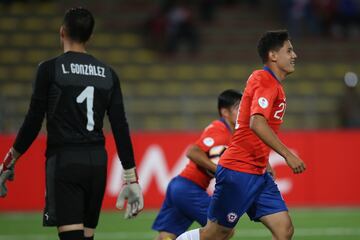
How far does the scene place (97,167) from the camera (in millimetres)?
6277

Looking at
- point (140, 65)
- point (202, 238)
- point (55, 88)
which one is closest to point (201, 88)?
point (140, 65)

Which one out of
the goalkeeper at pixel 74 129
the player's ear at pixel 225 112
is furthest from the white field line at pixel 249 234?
the goalkeeper at pixel 74 129

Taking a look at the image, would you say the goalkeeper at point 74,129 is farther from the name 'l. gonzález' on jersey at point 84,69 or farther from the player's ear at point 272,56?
the player's ear at point 272,56

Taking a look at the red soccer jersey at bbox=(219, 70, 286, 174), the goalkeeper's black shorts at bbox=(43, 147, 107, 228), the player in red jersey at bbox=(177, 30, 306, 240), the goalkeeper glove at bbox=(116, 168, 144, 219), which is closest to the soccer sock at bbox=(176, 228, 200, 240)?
the player in red jersey at bbox=(177, 30, 306, 240)

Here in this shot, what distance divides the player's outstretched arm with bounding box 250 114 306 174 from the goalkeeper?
1094mm

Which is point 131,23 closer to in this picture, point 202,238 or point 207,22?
point 207,22

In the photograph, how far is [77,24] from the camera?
6.30m

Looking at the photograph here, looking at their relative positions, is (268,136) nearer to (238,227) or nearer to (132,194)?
(132,194)

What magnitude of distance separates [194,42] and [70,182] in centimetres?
1537

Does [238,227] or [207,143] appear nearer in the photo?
[207,143]

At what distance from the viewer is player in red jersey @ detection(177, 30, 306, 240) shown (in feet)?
23.7

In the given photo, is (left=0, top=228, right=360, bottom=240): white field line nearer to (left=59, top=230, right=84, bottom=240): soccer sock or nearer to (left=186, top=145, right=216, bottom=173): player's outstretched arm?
(left=186, top=145, right=216, bottom=173): player's outstretched arm

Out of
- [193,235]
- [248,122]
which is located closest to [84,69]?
[248,122]

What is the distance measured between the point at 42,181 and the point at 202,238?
8.76 metres
